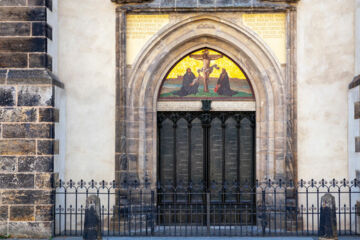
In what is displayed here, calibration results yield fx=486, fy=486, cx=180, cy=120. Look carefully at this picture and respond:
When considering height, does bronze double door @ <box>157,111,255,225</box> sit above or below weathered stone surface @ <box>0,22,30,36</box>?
below

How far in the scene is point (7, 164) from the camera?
28.5 feet

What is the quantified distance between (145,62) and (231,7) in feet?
6.68

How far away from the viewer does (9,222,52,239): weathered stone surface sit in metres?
8.60

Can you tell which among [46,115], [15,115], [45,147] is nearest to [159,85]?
[46,115]

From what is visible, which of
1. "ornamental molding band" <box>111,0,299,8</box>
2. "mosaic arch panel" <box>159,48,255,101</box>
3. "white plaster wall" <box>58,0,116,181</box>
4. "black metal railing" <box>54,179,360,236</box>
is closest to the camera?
"black metal railing" <box>54,179,360,236</box>

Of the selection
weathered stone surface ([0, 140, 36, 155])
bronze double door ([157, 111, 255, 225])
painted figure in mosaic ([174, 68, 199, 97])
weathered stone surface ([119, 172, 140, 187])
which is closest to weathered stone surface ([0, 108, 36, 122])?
weathered stone surface ([0, 140, 36, 155])

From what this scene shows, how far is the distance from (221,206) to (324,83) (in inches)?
128

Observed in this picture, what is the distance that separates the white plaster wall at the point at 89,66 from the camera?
9734 millimetres

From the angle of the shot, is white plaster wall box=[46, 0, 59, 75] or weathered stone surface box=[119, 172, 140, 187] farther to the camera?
weathered stone surface box=[119, 172, 140, 187]

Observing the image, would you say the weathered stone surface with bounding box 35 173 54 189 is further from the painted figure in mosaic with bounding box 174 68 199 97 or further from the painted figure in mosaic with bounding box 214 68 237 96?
the painted figure in mosaic with bounding box 214 68 237 96

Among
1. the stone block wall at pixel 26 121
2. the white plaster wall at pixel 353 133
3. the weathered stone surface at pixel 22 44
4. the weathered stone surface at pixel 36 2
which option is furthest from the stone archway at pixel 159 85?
the weathered stone surface at pixel 36 2

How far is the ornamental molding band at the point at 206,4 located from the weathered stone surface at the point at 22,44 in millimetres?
1771

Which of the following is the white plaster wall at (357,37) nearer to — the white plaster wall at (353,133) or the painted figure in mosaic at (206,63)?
the white plaster wall at (353,133)

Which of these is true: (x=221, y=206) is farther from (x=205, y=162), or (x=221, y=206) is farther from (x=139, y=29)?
(x=139, y=29)
